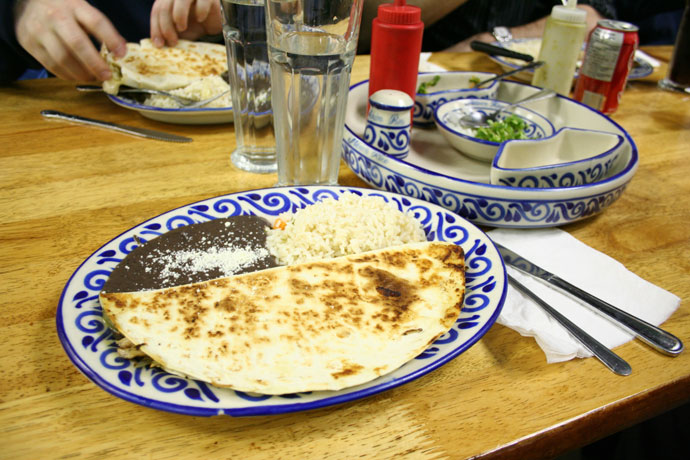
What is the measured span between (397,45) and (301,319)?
98 cm

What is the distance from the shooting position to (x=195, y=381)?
65 cm

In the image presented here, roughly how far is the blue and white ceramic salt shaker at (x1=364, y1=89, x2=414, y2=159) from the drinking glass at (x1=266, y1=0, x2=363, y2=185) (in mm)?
94

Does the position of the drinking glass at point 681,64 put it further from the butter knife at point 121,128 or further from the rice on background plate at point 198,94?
the butter knife at point 121,128

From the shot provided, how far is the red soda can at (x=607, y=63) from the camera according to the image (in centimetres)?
178

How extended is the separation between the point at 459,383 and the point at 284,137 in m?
0.79

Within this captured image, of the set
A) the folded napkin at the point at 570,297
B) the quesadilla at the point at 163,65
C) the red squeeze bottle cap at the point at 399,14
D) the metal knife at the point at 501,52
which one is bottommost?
the folded napkin at the point at 570,297

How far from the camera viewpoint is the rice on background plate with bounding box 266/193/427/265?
0.97 meters

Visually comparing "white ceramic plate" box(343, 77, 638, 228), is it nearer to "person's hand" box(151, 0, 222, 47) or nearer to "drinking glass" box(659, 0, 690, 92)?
"person's hand" box(151, 0, 222, 47)

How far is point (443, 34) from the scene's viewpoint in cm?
357

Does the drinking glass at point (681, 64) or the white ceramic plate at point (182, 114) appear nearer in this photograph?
the white ceramic plate at point (182, 114)

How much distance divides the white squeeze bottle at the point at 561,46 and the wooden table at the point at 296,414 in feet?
2.43

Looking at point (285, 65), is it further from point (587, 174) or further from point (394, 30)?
point (587, 174)

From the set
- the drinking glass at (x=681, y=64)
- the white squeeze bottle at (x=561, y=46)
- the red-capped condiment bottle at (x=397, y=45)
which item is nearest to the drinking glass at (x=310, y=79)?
the red-capped condiment bottle at (x=397, y=45)

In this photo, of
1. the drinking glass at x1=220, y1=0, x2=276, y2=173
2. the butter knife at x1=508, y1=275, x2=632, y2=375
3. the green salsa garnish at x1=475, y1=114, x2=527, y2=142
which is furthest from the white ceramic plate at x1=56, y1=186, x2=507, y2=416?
the green salsa garnish at x1=475, y1=114, x2=527, y2=142
